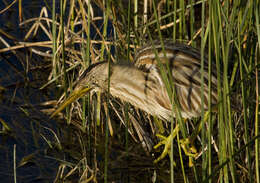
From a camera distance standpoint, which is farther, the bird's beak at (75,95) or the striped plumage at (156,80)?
the bird's beak at (75,95)

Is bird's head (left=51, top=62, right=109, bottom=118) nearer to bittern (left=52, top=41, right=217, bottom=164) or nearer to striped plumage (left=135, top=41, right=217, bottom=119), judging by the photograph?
bittern (left=52, top=41, right=217, bottom=164)

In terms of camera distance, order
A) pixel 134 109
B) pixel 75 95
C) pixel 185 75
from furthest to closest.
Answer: pixel 134 109
pixel 75 95
pixel 185 75

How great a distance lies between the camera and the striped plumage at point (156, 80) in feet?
7.20

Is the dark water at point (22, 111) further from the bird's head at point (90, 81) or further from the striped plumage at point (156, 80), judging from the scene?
the striped plumage at point (156, 80)

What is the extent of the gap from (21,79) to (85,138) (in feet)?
2.06

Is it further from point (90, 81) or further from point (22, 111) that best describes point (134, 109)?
point (22, 111)

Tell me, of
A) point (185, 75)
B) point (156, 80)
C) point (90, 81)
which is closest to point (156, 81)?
point (156, 80)

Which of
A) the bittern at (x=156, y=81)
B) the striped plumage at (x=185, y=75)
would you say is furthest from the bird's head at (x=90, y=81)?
the striped plumage at (x=185, y=75)

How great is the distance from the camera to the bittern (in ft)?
7.20

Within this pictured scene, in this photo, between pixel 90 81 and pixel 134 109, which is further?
pixel 134 109

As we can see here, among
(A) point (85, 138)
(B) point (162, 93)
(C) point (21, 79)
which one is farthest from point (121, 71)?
(C) point (21, 79)

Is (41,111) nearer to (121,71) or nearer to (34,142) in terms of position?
(34,142)

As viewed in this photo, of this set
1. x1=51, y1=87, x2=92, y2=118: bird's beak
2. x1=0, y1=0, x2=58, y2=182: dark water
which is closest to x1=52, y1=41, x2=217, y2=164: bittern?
x1=51, y1=87, x2=92, y2=118: bird's beak

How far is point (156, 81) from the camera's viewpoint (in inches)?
89.8
